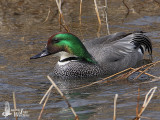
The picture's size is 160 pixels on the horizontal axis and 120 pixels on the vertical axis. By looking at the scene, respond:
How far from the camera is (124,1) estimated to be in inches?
512

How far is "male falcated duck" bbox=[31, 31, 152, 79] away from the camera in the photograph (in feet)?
26.7

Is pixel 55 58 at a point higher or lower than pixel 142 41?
lower

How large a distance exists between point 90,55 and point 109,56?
15.6 inches

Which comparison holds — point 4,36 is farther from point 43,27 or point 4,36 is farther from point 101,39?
point 101,39

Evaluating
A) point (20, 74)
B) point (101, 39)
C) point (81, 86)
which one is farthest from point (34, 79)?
point (101, 39)

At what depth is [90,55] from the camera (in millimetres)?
8375

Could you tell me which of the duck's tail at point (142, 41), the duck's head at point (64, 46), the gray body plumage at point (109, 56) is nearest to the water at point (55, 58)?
the duck's tail at point (142, 41)

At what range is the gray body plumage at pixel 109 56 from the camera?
827cm

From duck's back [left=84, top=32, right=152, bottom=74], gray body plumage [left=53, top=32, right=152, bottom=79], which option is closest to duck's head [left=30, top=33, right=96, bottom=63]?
gray body plumage [left=53, top=32, right=152, bottom=79]

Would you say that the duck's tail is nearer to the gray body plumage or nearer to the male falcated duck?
the gray body plumage

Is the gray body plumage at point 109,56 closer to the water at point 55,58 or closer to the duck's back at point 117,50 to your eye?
the duck's back at point 117,50

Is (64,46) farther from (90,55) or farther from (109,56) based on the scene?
(109,56)

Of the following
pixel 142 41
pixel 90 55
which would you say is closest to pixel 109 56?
pixel 90 55

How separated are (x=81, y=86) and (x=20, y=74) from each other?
129 centimetres
